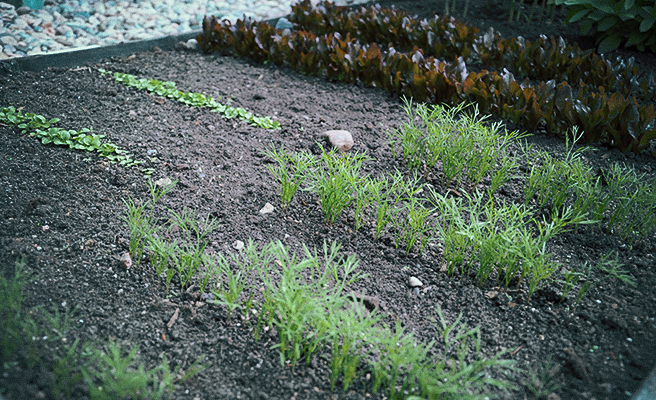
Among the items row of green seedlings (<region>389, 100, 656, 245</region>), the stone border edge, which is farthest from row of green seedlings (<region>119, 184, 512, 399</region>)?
the stone border edge

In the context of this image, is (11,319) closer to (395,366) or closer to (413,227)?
(395,366)

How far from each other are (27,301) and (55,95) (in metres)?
2.39

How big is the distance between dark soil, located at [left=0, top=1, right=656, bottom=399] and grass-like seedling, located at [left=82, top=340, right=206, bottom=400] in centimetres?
8

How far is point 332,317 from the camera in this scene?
1.88m

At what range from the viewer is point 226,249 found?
2.61m

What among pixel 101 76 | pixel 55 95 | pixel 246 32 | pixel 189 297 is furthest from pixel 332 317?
pixel 246 32

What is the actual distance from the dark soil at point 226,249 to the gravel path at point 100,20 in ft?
2.74

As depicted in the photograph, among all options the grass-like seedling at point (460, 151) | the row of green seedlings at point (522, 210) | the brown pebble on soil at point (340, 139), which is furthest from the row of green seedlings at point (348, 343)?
the brown pebble on soil at point (340, 139)

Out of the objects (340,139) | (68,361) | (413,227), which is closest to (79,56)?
(340,139)

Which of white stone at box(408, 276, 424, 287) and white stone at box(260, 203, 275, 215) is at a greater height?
white stone at box(260, 203, 275, 215)

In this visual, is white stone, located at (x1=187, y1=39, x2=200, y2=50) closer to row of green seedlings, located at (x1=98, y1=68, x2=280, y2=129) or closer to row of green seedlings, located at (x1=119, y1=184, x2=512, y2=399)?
row of green seedlings, located at (x1=98, y1=68, x2=280, y2=129)

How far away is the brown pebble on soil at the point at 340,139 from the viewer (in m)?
3.53

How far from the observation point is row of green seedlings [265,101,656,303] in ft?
7.73

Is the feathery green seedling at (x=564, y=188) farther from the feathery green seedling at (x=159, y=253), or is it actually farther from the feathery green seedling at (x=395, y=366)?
the feathery green seedling at (x=159, y=253)
